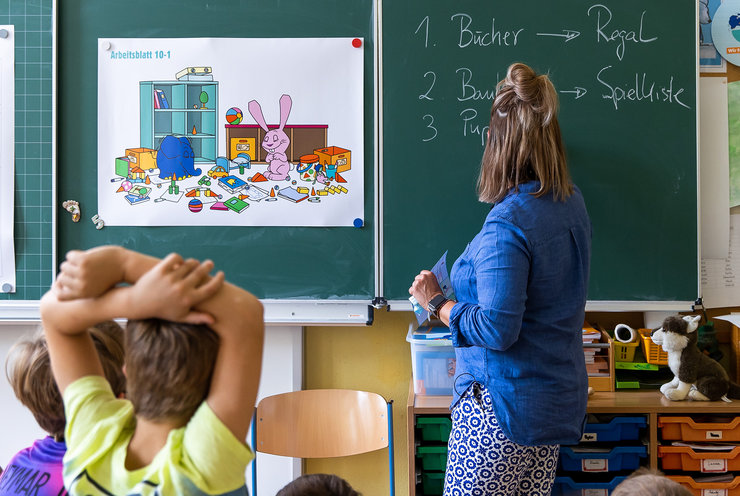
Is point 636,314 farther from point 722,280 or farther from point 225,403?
point 225,403

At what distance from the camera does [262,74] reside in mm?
2502

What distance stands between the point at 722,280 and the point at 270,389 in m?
1.75

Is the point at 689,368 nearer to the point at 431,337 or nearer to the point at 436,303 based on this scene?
the point at 431,337

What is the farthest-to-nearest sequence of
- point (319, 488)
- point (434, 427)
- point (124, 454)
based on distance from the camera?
point (434, 427)
point (319, 488)
point (124, 454)

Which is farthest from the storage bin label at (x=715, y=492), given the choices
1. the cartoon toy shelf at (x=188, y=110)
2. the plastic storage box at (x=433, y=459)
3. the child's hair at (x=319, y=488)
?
the cartoon toy shelf at (x=188, y=110)

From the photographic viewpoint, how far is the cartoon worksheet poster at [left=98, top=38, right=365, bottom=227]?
249cm

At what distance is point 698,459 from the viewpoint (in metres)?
2.22

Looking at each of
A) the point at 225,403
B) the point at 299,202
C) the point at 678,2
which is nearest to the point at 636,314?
the point at 678,2

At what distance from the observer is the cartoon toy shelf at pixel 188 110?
2.51 m

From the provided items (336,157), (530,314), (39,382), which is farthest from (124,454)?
(336,157)

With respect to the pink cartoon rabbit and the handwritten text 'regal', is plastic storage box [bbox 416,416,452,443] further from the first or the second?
the handwritten text 'regal'

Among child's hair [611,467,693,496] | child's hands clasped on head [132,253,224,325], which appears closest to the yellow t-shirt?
child's hands clasped on head [132,253,224,325]

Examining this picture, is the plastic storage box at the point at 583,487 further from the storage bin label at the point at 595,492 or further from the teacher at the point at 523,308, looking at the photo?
the teacher at the point at 523,308

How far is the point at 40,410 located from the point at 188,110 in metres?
1.50
